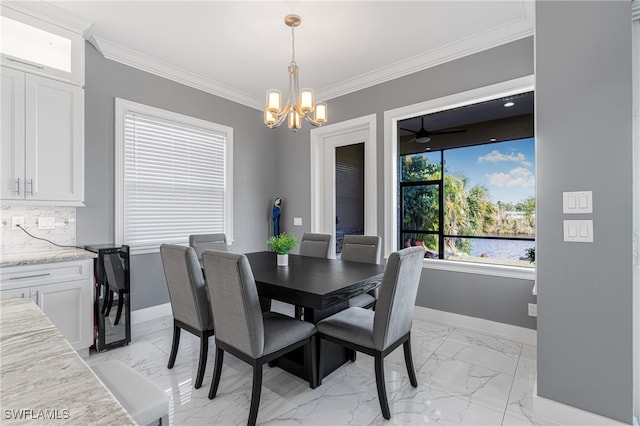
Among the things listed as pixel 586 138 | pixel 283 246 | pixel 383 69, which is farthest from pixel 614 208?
pixel 383 69

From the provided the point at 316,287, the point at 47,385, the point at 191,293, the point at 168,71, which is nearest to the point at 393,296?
the point at 316,287

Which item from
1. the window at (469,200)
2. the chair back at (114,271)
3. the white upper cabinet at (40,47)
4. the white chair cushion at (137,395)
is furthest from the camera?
the window at (469,200)

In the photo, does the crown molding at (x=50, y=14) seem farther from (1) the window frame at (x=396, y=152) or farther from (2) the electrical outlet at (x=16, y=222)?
(1) the window frame at (x=396, y=152)

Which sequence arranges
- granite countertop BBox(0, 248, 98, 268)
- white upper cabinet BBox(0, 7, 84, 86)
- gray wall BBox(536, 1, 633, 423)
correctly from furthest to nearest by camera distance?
1. white upper cabinet BBox(0, 7, 84, 86)
2. granite countertop BBox(0, 248, 98, 268)
3. gray wall BBox(536, 1, 633, 423)

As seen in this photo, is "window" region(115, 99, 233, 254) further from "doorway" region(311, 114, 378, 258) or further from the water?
the water

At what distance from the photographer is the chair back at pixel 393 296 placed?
5.75 feet

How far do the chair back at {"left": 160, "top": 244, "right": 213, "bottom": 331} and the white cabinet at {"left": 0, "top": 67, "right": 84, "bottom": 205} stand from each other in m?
1.27

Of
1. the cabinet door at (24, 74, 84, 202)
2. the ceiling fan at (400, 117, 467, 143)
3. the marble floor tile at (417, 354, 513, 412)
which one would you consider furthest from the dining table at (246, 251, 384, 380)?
the ceiling fan at (400, 117, 467, 143)

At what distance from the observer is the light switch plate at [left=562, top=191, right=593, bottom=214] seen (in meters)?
1.65

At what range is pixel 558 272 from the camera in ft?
5.68

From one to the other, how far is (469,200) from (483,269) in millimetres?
1091

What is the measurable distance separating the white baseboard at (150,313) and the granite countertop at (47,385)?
274 cm

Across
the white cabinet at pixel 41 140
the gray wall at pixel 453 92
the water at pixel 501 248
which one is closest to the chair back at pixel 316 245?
the gray wall at pixel 453 92

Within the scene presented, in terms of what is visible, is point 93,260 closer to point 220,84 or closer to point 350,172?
point 220,84
